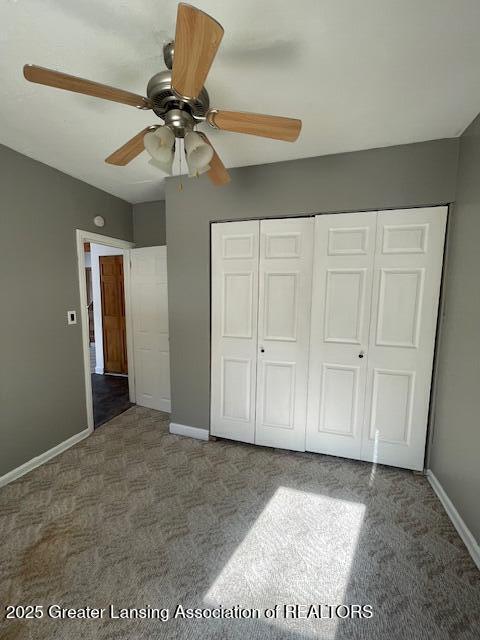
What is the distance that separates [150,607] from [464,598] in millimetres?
1469

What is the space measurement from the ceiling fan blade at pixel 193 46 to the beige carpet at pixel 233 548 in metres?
2.14

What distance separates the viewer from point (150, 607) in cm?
124

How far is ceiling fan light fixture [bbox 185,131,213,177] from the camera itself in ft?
3.88

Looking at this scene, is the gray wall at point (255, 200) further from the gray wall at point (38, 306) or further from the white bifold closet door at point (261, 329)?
the gray wall at point (38, 306)

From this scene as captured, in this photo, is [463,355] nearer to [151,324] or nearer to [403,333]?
[403,333]

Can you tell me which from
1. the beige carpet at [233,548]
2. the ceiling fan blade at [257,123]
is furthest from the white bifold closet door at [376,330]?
the ceiling fan blade at [257,123]

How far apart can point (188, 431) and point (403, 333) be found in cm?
211

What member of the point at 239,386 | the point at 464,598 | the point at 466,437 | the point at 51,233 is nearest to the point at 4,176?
the point at 51,233

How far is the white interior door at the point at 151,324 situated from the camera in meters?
3.11

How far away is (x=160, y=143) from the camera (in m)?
1.17

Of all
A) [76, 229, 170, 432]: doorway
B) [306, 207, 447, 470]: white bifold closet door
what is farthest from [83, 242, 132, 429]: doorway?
[306, 207, 447, 470]: white bifold closet door

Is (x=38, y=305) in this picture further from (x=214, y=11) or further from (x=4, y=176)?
(x=214, y=11)

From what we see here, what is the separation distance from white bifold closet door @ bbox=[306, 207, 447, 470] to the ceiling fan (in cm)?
117

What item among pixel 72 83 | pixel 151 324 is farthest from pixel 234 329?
pixel 72 83
